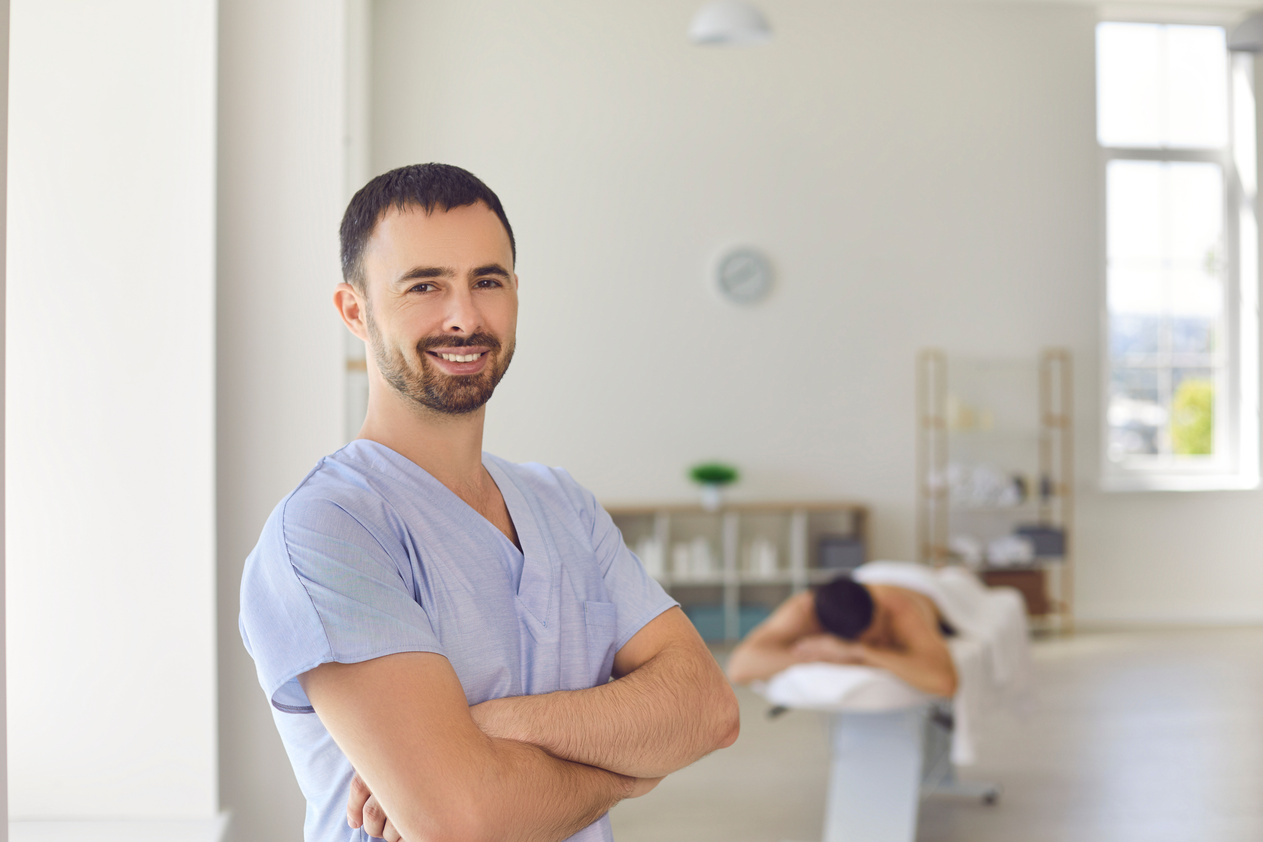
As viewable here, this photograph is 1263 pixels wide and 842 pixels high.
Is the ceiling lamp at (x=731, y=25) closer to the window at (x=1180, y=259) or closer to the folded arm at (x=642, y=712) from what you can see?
the window at (x=1180, y=259)

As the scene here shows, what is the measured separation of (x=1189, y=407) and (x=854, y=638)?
419 centimetres

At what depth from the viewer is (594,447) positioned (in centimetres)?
550

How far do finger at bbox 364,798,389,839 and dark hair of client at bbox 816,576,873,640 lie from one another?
6.97ft

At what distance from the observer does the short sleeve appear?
856 millimetres

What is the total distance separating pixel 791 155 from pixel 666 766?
16.3 ft

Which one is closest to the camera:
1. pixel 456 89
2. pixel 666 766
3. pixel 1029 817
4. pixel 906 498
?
pixel 666 766

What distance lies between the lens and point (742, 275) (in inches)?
220

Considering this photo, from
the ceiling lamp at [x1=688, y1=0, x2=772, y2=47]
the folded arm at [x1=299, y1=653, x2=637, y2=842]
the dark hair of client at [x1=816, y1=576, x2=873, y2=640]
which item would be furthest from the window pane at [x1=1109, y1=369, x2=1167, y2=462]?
the folded arm at [x1=299, y1=653, x2=637, y2=842]

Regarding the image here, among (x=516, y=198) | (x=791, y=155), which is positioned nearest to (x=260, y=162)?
(x=516, y=198)

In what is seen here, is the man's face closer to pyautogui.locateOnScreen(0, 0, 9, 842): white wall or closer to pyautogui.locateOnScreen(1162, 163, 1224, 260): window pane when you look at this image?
pyautogui.locateOnScreen(0, 0, 9, 842): white wall

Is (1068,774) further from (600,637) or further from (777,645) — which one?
(600,637)

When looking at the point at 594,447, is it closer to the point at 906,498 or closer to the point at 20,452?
the point at 906,498

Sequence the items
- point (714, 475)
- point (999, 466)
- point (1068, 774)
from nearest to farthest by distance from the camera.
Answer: point (1068, 774) < point (714, 475) < point (999, 466)

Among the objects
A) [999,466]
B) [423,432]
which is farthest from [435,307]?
[999,466]
